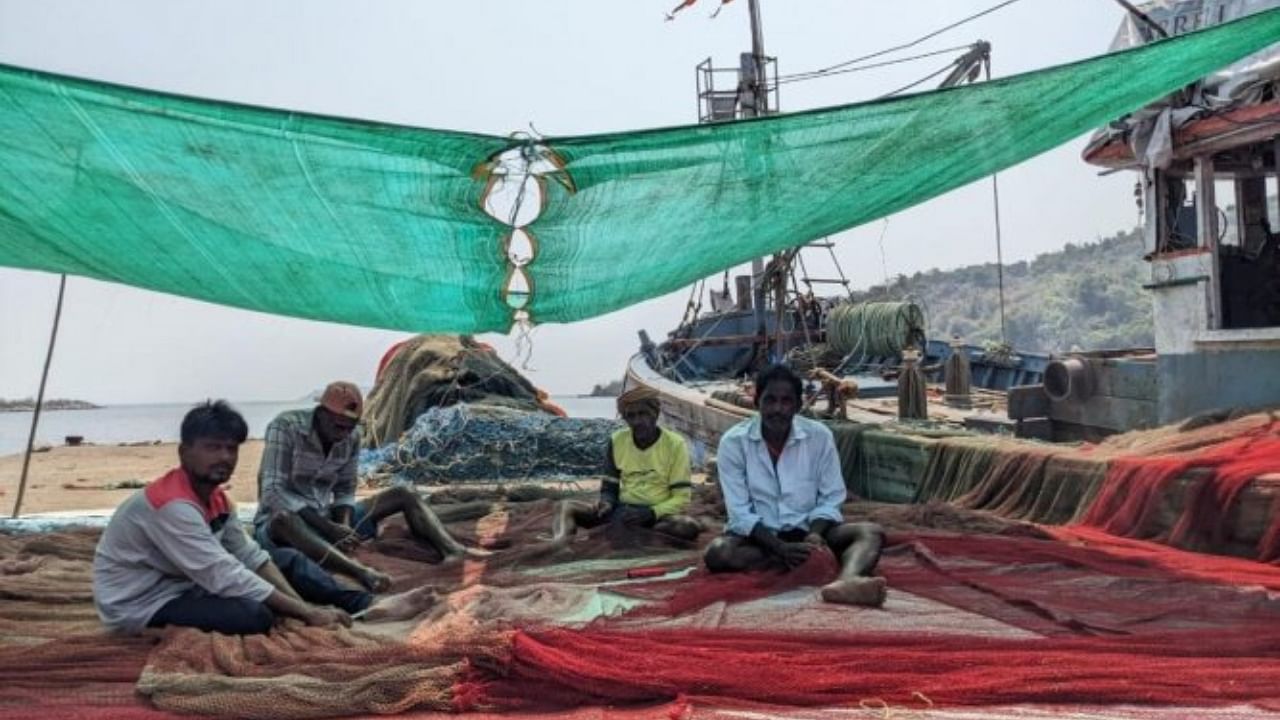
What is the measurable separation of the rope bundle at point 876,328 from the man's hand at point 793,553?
10882 millimetres

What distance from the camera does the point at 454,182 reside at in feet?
15.1

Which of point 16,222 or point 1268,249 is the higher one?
point 1268,249

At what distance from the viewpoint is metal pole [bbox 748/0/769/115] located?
1642 cm

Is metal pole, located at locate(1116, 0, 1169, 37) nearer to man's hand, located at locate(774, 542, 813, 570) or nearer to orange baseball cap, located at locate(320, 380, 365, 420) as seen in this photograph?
man's hand, located at locate(774, 542, 813, 570)

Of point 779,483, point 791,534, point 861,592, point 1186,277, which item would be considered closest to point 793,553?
point 791,534

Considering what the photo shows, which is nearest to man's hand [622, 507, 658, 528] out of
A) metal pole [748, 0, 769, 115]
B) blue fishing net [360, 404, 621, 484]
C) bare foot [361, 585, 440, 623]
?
bare foot [361, 585, 440, 623]

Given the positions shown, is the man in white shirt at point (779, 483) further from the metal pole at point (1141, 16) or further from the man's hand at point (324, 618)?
the metal pole at point (1141, 16)

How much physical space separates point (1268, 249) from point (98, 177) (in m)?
8.57

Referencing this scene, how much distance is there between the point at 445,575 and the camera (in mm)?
4961

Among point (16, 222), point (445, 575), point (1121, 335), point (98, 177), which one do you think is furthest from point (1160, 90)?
point (1121, 335)

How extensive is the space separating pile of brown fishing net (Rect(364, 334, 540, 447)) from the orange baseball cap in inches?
263

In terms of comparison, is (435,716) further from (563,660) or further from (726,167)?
(726,167)

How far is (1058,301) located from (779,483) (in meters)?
83.2

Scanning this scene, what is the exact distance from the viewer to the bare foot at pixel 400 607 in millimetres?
3955
